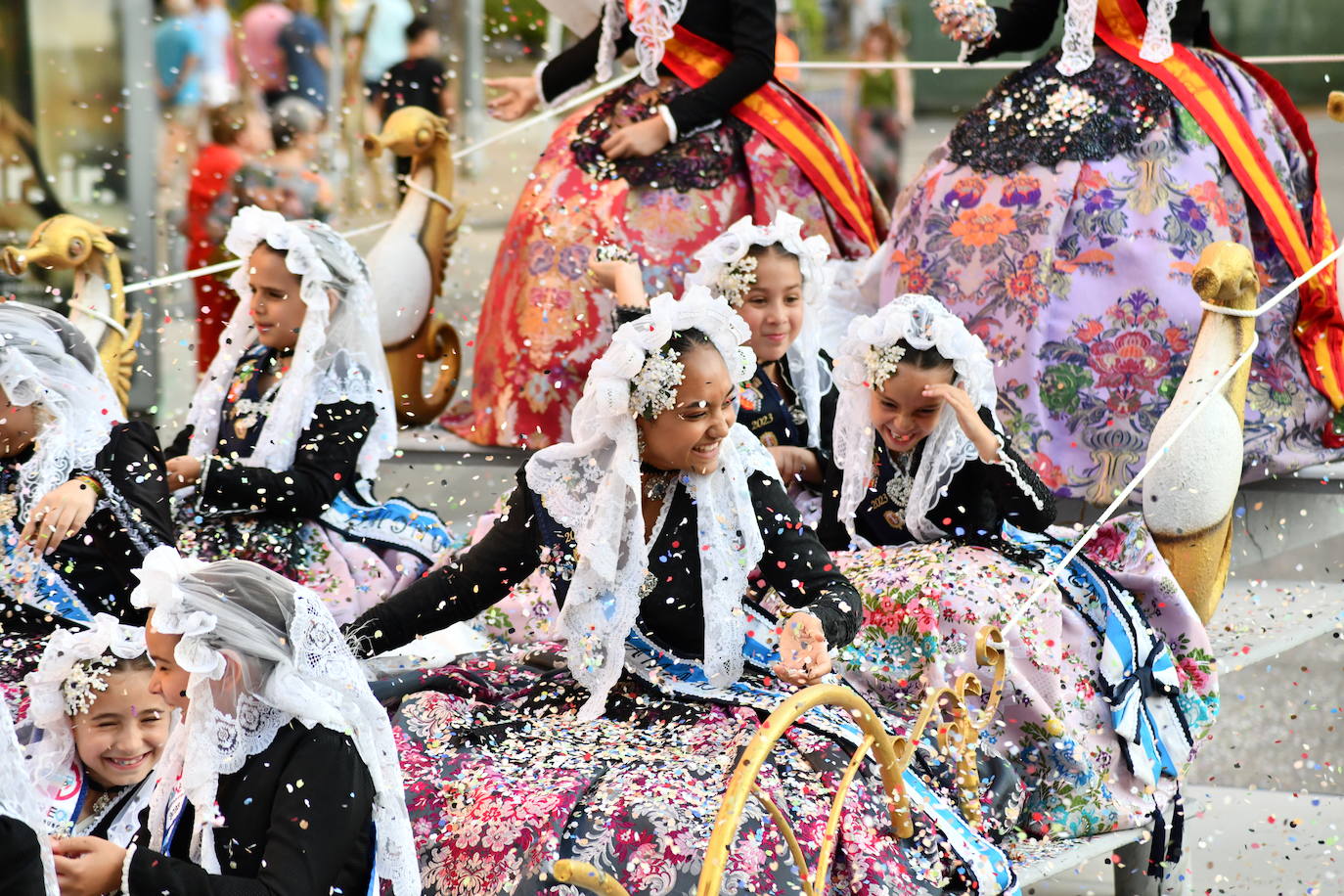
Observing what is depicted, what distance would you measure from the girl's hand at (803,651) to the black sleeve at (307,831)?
2.02 feet

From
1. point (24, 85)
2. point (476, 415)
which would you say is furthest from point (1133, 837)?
point (24, 85)

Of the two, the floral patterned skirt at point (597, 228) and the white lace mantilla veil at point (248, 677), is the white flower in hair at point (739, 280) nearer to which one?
the floral patterned skirt at point (597, 228)

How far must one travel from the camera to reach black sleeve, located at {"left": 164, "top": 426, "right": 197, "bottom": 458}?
3.82 meters

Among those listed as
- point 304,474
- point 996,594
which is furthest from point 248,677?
point 304,474

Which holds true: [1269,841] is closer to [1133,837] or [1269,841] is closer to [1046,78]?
[1133,837]

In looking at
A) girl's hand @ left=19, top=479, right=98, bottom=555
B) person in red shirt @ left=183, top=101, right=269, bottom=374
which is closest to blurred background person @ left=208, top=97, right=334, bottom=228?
person in red shirt @ left=183, top=101, right=269, bottom=374

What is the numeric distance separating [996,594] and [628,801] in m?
0.87

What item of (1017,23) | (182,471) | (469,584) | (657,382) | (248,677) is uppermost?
(1017,23)

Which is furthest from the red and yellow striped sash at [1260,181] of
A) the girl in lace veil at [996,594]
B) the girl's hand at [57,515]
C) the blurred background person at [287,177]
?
the blurred background person at [287,177]

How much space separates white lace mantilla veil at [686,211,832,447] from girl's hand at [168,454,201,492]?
3.34 feet

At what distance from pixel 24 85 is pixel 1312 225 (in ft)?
14.6

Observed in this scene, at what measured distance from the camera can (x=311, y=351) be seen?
11.9 feet

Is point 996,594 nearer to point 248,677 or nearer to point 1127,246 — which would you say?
point 1127,246

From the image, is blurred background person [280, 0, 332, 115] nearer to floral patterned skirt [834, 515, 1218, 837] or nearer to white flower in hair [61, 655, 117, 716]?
floral patterned skirt [834, 515, 1218, 837]
